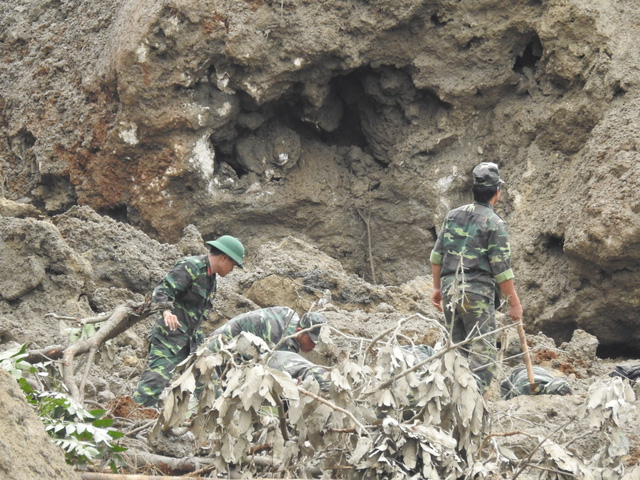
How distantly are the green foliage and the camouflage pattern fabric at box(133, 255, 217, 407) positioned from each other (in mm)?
2004

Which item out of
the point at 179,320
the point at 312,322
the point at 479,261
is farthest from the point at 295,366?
the point at 479,261

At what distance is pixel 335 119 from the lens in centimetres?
1237

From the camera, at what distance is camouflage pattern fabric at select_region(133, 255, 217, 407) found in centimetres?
678

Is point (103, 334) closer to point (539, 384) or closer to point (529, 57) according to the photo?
point (539, 384)

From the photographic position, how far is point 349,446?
4723mm

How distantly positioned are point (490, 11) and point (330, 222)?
8.98 feet

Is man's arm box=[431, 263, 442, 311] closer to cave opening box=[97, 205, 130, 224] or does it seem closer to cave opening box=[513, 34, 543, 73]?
cave opening box=[513, 34, 543, 73]

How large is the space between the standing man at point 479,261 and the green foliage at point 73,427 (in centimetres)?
267

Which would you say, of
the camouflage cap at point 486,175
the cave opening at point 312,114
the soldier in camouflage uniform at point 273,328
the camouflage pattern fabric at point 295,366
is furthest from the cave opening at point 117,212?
the camouflage pattern fabric at point 295,366

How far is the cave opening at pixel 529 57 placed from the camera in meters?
11.4

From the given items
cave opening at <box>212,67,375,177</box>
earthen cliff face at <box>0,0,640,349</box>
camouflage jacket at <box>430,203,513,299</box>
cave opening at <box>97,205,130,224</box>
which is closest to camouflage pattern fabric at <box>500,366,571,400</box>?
camouflage jacket at <box>430,203,513,299</box>

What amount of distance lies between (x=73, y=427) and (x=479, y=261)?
3.11 metres

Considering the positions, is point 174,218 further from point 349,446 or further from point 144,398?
point 349,446

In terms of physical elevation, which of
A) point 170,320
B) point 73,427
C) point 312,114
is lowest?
point 312,114
